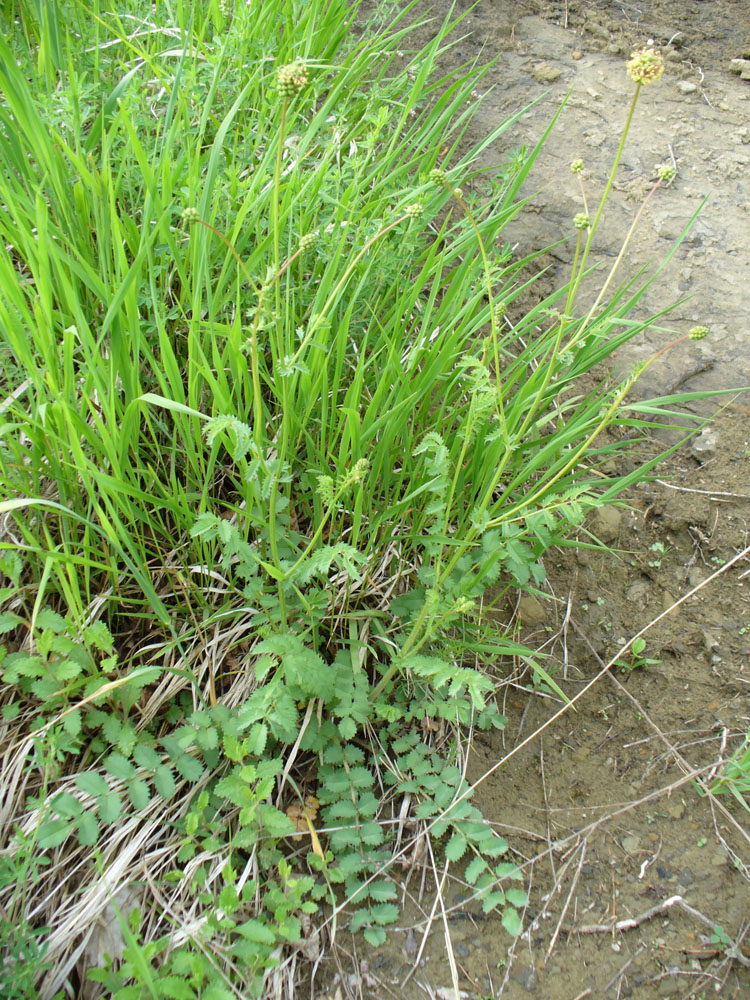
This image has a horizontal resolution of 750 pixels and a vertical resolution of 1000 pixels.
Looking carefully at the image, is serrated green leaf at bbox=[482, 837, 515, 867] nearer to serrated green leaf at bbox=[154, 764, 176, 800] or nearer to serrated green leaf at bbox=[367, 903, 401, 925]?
serrated green leaf at bbox=[367, 903, 401, 925]

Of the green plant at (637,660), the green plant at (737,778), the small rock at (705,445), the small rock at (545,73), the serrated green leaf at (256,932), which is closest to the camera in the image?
the serrated green leaf at (256,932)

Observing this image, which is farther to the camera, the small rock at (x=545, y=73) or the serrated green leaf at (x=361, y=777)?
the small rock at (x=545, y=73)

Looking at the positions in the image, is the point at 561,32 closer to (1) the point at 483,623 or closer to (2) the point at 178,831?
(1) the point at 483,623

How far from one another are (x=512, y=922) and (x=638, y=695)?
1.95 ft

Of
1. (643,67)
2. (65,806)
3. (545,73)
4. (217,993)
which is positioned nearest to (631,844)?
(217,993)

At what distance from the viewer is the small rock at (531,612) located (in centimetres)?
182

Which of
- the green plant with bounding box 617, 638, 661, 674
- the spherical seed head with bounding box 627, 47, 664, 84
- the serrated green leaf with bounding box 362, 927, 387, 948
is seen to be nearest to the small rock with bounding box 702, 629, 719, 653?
the green plant with bounding box 617, 638, 661, 674

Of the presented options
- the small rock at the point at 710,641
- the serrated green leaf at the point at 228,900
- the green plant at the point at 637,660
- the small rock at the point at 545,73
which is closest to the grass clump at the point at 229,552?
the serrated green leaf at the point at 228,900

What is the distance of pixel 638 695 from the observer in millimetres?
1702

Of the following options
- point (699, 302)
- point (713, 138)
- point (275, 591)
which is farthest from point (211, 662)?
point (713, 138)

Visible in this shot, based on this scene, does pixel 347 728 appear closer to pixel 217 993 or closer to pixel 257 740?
pixel 257 740

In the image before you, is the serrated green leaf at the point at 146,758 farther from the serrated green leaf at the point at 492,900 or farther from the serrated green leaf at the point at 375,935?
the serrated green leaf at the point at 492,900

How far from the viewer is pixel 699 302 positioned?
2338 mm

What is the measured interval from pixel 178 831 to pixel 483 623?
2.60 ft
